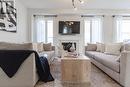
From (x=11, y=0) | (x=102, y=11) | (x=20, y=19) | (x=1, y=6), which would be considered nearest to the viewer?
(x=1, y=6)

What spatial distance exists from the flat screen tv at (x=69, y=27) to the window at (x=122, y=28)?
2076 millimetres

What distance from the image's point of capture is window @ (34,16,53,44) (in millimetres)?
9590

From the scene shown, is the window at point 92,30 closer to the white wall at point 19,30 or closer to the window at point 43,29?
the window at point 43,29

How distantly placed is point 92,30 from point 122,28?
1.60 meters

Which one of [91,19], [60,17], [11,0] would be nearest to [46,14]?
[60,17]

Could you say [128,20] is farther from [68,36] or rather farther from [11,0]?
[11,0]

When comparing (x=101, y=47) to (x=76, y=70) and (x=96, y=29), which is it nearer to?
(x=96, y=29)

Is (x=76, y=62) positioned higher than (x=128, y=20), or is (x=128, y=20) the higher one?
(x=128, y=20)

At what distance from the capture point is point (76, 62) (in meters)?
4.08

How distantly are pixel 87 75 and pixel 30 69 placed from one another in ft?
4.34

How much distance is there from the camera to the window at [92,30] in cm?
964

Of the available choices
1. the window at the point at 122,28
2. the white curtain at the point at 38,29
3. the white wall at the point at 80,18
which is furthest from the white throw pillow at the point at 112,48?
the white curtain at the point at 38,29

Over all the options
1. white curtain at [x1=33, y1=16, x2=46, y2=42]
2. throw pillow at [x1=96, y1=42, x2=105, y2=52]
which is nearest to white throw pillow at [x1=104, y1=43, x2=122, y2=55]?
throw pillow at [x1=96, y1=42, x2=105, y2=52]

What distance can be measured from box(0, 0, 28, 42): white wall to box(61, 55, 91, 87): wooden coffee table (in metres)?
2.64
